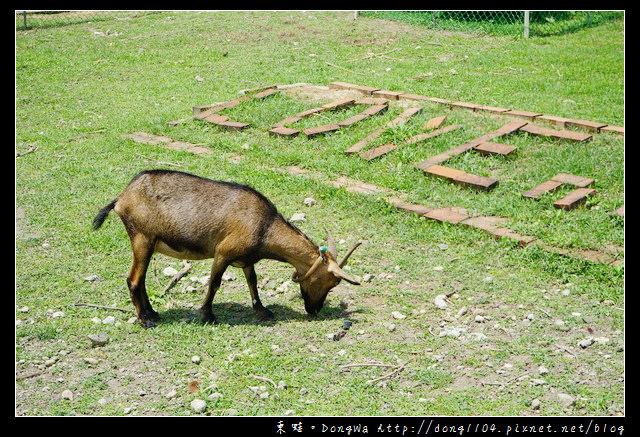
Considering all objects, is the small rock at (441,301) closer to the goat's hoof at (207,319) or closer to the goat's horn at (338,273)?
the goat's horn at (338,273)

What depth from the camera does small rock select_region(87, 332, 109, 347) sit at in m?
6.13

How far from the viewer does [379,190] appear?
902 centimetres

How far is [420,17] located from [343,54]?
282 cm

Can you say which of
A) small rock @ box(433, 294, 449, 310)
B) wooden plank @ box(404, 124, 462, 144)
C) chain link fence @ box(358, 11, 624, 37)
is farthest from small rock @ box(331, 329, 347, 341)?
chain link fence @ box(358, 11, 624, 37)

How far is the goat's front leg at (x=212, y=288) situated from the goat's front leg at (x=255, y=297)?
26 cm

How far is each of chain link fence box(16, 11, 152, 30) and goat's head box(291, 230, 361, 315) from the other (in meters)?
13.8

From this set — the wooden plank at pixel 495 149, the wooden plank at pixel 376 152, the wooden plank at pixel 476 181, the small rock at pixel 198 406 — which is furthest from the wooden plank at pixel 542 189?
the small rock at pixel 198 406

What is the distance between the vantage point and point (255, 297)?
664cm

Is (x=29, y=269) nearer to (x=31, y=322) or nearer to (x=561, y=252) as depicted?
(x=31, y=322)

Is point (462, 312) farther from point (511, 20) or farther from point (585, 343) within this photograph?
point (511, 20)

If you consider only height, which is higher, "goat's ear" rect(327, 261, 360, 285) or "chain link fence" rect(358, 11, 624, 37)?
"chain link fence" rect(358, 11, 624, 37)

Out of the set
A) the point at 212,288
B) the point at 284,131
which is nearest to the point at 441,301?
the point at 212,288

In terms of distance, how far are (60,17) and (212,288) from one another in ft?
48.1

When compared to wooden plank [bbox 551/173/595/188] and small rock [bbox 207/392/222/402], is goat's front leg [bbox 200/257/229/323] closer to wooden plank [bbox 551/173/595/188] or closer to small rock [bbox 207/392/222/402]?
small rock [bbox 207/392/222/402]
